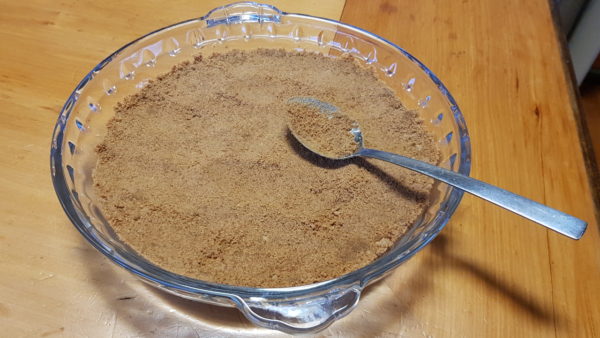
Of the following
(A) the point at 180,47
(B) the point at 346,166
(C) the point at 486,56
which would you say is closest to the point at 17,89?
(A) the point at 180,47

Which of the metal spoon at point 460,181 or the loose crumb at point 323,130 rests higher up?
the metal spoon at point 460,181

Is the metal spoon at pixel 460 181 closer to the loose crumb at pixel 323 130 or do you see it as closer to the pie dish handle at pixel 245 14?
the loose crumb at pixel 323 130

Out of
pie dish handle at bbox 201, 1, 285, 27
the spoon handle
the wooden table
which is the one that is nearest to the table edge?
the wooden table

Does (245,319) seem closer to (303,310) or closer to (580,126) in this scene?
(303,310)

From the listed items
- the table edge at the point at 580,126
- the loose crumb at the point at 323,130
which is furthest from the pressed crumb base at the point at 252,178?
the table edge at the point at 580,126

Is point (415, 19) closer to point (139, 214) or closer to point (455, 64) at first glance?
point (455, 64)
